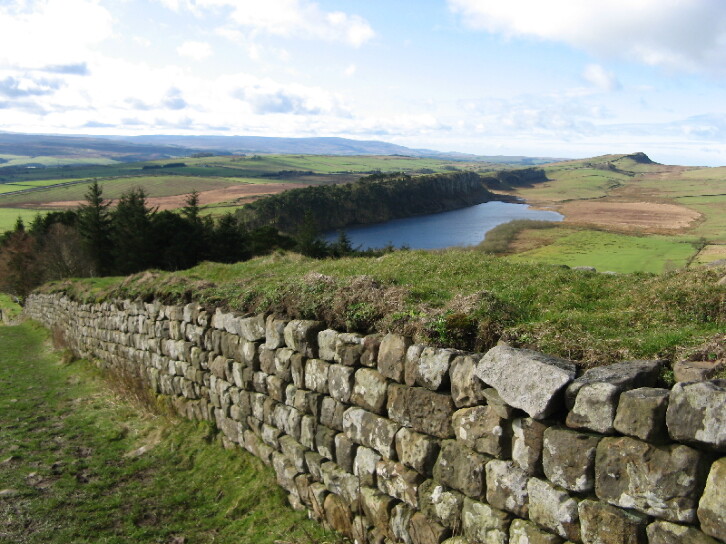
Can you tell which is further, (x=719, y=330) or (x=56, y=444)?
(x=56, y=444)

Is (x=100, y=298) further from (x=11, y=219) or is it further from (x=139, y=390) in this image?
(x=11, y=219)

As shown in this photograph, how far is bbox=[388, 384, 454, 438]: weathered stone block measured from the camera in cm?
525

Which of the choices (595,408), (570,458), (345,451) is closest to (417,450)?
(345,451)

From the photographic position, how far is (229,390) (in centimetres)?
902

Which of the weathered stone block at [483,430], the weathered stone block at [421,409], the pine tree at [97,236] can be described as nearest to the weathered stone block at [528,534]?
the weathered stone block at [483,430]

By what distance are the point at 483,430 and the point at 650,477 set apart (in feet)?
4.84

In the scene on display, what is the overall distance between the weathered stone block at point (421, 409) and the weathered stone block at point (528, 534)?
1.04 meters

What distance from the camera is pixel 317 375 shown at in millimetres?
7031

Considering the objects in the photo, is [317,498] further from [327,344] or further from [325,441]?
[327,344]

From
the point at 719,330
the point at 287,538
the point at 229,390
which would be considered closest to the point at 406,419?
the point at 287,538

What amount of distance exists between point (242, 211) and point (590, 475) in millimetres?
87204

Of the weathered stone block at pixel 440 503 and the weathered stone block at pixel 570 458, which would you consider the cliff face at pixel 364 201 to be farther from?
the weathered stone block at pixel 570 458

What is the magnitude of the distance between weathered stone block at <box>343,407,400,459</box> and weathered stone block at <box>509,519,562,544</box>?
5.49 ft

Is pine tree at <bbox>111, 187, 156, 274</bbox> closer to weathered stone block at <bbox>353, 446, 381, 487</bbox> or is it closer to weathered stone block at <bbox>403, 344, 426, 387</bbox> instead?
weathered stone block at <bbox>353, 446, 381, 487</bbox>
